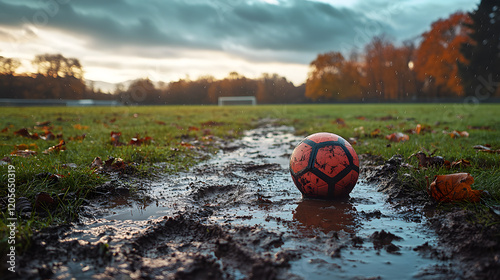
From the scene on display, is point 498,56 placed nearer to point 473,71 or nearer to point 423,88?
point 473,71

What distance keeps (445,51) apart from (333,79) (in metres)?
21.0

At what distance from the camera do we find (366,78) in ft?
189

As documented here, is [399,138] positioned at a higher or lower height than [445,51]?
lower

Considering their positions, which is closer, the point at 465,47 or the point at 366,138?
the point at 366,138

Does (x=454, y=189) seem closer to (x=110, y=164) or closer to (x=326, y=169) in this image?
(x=326, y=169)

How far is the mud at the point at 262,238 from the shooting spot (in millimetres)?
1846

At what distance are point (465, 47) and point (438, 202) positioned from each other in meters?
44.0

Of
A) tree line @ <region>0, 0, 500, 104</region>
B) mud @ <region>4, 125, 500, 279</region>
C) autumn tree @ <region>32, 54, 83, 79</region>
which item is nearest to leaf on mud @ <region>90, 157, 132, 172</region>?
mud @ <region>4, 125, 500, 279</region>

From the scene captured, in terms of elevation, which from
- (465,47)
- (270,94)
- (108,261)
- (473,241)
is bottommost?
(108,261)

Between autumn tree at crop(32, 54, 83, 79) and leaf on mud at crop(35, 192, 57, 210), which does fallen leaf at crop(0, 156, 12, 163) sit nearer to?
leaf on mud at crop(35, 192, 57, 210)

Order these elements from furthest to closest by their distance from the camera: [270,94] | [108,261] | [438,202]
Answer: [270,94], [438,202], [108,261]

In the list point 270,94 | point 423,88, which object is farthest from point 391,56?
point 270,94

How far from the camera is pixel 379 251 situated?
210 centimetres

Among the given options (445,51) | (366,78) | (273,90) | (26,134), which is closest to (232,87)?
(273,90)
